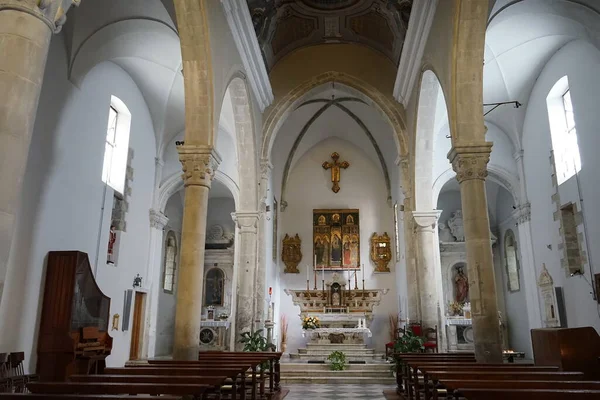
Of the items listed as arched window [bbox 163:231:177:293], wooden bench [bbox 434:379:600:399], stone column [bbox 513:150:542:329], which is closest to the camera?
wooden bench [bbox 434:379:600:399]

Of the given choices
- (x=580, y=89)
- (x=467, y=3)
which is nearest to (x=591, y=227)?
(x=580, y=89)

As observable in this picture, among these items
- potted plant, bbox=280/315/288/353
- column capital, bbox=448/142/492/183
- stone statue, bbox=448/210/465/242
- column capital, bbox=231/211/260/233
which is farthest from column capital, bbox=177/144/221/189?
stone statue, bbox=448/210/465/242

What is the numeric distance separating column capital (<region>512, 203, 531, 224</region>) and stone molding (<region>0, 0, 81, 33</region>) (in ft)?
44.4

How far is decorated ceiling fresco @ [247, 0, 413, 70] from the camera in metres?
13.2

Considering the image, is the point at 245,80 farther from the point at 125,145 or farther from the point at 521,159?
the point at 521,159

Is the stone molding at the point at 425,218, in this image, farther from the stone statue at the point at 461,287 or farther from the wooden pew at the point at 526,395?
the wooden pew at the point at 526,395

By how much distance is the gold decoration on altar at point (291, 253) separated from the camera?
2014 centimetres

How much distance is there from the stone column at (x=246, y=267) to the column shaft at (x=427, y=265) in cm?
466

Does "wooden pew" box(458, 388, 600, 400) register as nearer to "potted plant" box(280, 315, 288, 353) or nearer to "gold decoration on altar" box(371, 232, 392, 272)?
"potted plant" box(280, 315, 288, 353)

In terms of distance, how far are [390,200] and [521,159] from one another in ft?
21.6

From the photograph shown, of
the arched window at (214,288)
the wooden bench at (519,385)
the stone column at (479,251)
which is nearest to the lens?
the wooden bench at (519,385)

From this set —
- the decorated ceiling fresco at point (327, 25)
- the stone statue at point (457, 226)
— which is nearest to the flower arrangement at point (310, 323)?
the stone statue at point (457, 226)

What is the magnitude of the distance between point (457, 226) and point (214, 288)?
35.1 ft

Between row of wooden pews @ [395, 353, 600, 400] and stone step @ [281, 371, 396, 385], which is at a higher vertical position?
row of wooden pews @ [395, 353, 600, 400]
